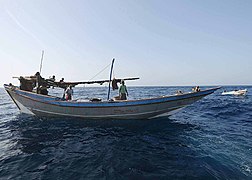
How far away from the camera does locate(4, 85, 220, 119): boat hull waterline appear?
10281mm

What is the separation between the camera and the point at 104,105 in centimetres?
1084

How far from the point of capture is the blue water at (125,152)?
512cm

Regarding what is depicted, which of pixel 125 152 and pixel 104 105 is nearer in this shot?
pixel 125 152

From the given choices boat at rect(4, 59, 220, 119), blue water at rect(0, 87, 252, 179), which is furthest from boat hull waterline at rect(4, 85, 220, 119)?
blue water at rect(0, 87, 252, 179)

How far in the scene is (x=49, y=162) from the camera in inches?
232

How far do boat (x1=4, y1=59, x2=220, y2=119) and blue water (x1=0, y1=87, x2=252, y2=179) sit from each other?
1.08 m

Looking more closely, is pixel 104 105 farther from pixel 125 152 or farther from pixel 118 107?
pixel 125 152

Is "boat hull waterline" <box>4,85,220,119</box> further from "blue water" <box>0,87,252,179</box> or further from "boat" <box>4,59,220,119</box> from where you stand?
"blue water" <box>0,87,252,179</box>

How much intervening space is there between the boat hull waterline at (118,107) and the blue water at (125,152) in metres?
1.02

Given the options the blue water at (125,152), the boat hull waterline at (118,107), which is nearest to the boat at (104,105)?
the boat hull waterline at (118,107)

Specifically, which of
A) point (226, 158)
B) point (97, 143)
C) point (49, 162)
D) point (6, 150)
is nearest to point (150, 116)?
point (97, 143)

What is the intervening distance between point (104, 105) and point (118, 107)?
1.06 metres

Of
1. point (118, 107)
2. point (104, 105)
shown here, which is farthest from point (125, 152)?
point (104, 105)

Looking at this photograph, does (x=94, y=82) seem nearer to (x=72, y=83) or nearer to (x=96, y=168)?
(x=72, y=83)
